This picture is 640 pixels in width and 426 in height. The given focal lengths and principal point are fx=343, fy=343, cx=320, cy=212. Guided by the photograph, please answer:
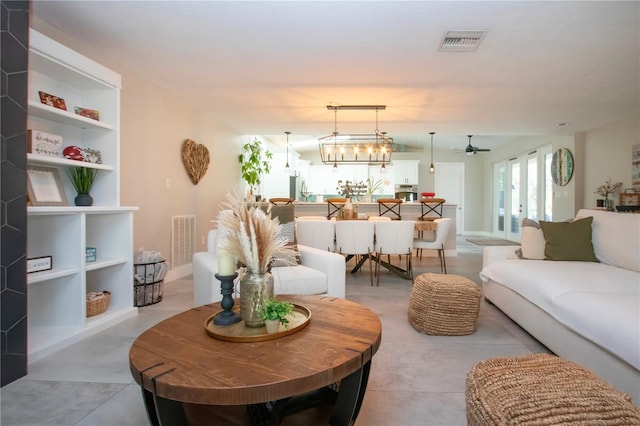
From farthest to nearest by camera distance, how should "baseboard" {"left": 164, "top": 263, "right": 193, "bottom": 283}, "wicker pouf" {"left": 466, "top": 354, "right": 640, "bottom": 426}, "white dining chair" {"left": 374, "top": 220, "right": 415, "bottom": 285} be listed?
1. "baseboard" {"left": 164, "top": 263, "right": 193, "bottom": 283}
2. "white dining chair" {"left": 374, "top": 220, "right": 415, "bottom": 285}
3. "wicker pouf" {"left": 466, "top": 354, "right": 640, "bottom": 426}

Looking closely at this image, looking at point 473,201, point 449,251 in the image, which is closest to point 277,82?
point 449,251

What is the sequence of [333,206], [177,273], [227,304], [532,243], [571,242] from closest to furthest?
[227,304], [571,242], [532,243], [177,273], [333,206]

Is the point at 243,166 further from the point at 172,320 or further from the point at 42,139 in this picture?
the point at 172,320

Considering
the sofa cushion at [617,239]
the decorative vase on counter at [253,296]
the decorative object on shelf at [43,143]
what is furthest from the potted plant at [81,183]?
the sofa cushion at [617,239]

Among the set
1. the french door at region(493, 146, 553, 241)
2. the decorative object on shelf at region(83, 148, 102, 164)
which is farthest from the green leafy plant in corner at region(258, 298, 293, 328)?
the french door at region(493, 146, 553, 241)

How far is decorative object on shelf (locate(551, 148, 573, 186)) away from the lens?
657 cm

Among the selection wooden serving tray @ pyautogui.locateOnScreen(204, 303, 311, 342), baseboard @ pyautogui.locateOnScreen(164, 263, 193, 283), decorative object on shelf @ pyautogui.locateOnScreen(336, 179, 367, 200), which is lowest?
baseboard @ pyautogui.locateOnScreen(164, 263, 193, 283)

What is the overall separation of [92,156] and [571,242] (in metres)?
3.96

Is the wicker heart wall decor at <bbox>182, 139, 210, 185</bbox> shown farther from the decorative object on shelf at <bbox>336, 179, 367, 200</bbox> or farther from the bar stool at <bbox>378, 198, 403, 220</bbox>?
the bar stool at <bbox>378, 198, 403, 220</bbox>

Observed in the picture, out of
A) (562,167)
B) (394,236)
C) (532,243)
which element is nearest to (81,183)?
(394,236)

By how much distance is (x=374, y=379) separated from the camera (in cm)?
184

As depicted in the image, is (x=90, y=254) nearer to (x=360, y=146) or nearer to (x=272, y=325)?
(x=272, y=325)

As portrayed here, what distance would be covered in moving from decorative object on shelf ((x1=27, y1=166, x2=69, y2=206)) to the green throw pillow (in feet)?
12.8

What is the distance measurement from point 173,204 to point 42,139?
206 centimetres
